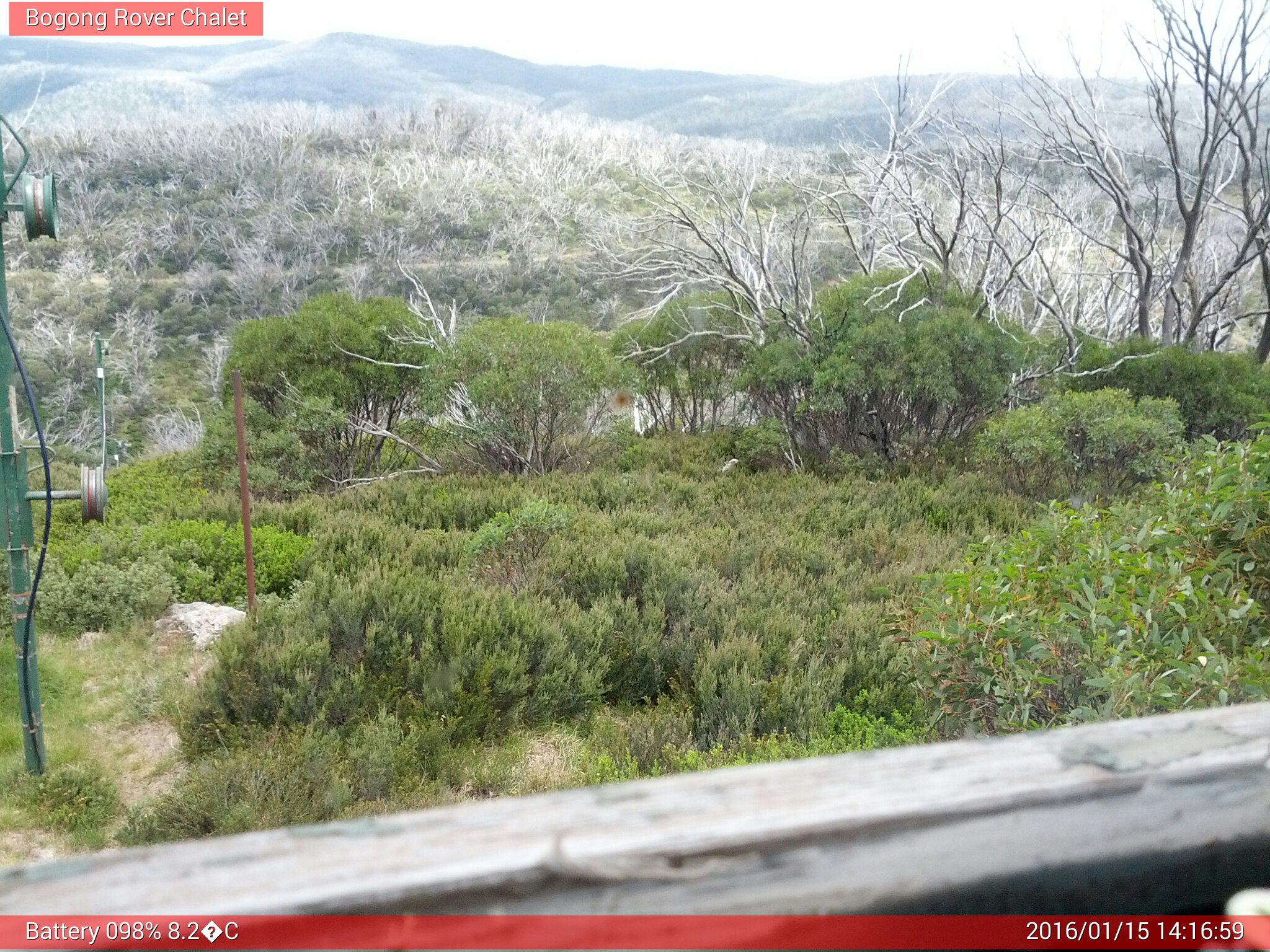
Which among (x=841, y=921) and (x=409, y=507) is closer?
(x=841, y=921)

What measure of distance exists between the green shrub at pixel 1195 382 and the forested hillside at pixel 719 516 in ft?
0.14

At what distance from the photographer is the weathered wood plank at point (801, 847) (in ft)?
2.06

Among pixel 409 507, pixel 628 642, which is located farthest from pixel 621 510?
pixel 628 642

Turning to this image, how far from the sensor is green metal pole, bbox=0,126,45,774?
147 inches

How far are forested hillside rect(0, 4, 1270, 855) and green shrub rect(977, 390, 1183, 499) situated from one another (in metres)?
0.04

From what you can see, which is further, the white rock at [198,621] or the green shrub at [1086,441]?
the green shrub at [1086,441]

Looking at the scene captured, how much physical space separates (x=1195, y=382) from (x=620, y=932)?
11.2 m

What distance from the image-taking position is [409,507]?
28.4ft

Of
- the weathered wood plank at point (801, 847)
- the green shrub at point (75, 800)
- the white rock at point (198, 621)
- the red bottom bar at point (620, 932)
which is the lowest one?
the white rock at point (198, 621)

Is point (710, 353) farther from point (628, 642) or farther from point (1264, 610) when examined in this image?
point (1264, 610)

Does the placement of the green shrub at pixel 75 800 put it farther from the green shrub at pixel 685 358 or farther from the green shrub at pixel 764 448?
the green shrub at pixel 685 358

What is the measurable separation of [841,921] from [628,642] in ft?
15.3

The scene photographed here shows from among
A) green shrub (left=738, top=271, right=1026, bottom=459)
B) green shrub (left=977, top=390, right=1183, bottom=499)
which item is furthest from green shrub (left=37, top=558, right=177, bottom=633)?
green shrub (left=977, top=390, right=1183, bottom=499)

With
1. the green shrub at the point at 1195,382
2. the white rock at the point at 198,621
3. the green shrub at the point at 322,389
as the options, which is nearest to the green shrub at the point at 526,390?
the green shrub at the point at 322,389
